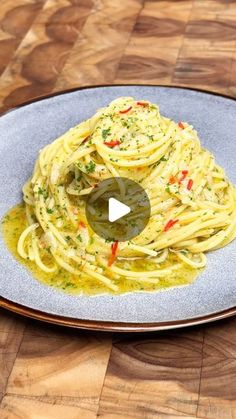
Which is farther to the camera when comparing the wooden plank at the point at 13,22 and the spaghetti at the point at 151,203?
the wooden plank at the point at 13,22

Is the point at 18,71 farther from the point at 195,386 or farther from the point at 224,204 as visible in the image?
the point at 195,386

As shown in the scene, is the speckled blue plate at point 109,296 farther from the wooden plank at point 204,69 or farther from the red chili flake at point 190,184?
the wooden plank at point 204,69

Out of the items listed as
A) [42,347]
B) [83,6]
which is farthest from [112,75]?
[42,347]

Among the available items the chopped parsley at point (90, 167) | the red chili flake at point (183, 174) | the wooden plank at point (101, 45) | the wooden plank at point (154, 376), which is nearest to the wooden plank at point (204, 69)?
the wooden plank at point (101, 45)

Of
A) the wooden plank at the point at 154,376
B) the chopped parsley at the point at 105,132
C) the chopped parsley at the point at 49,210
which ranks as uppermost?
the chopped parsley at the point at 105,132

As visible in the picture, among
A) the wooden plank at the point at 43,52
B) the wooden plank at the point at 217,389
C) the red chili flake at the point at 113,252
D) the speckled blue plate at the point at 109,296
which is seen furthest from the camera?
the wooden plank at the point at 43,52

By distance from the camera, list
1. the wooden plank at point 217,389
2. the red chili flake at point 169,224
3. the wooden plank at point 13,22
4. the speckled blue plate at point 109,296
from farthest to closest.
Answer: the wooden plank at point 13,22 < the red chili flake at point 169,224 < the speckled blue plate at point 109,296 < the wooden plank at point 217,389

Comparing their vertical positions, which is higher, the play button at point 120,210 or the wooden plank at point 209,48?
the play button at point 120,210

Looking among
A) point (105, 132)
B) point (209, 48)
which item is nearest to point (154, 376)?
point (105, 132)
